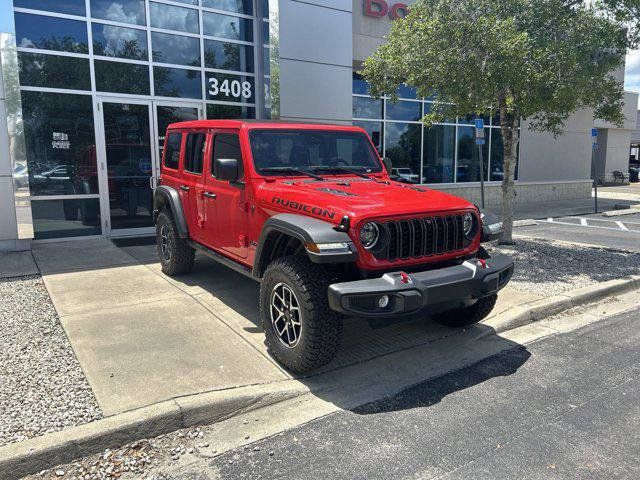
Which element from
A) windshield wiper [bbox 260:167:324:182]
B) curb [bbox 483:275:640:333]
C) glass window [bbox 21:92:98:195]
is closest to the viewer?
windshield wiper [bbox 260:167:324:182]

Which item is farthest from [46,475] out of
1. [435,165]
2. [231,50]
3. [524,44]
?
[435,165]

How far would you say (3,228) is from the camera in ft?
28.3

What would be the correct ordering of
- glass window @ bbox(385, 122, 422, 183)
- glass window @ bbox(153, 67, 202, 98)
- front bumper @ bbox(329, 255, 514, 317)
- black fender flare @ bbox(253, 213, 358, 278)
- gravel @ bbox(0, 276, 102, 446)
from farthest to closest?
glass window @ bbox(385, 122, 422, 183), glass window @ bbox(153, 67, 202, 98), black fender flare @ bbox(253, 213, 358, 278), front bumper @ bbox(329, 255, 514, 317), gravel @ bbox(0, 276, 102, 446)

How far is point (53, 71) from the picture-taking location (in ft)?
30.1

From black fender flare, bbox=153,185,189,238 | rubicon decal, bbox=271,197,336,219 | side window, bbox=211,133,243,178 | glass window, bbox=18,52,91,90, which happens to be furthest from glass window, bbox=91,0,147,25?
rubicon decal, bbox=271,197,336,219

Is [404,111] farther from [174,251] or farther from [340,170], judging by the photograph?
[340,170]

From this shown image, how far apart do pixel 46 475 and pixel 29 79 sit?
26.4ft

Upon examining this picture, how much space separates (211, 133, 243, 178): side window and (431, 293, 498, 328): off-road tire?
248cm

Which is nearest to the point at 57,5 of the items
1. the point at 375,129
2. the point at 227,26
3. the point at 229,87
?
the point at 227,26

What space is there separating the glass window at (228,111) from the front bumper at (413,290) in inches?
313

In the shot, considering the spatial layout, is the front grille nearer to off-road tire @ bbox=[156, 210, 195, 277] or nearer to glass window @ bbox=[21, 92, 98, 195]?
off-road tire @ bbox=[156, 210, 195, 277]

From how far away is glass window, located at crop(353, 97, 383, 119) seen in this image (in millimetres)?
14391

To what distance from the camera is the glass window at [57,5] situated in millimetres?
8922

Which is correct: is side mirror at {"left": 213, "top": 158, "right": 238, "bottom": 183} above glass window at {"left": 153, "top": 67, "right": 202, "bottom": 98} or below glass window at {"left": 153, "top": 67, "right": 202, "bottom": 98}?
below
